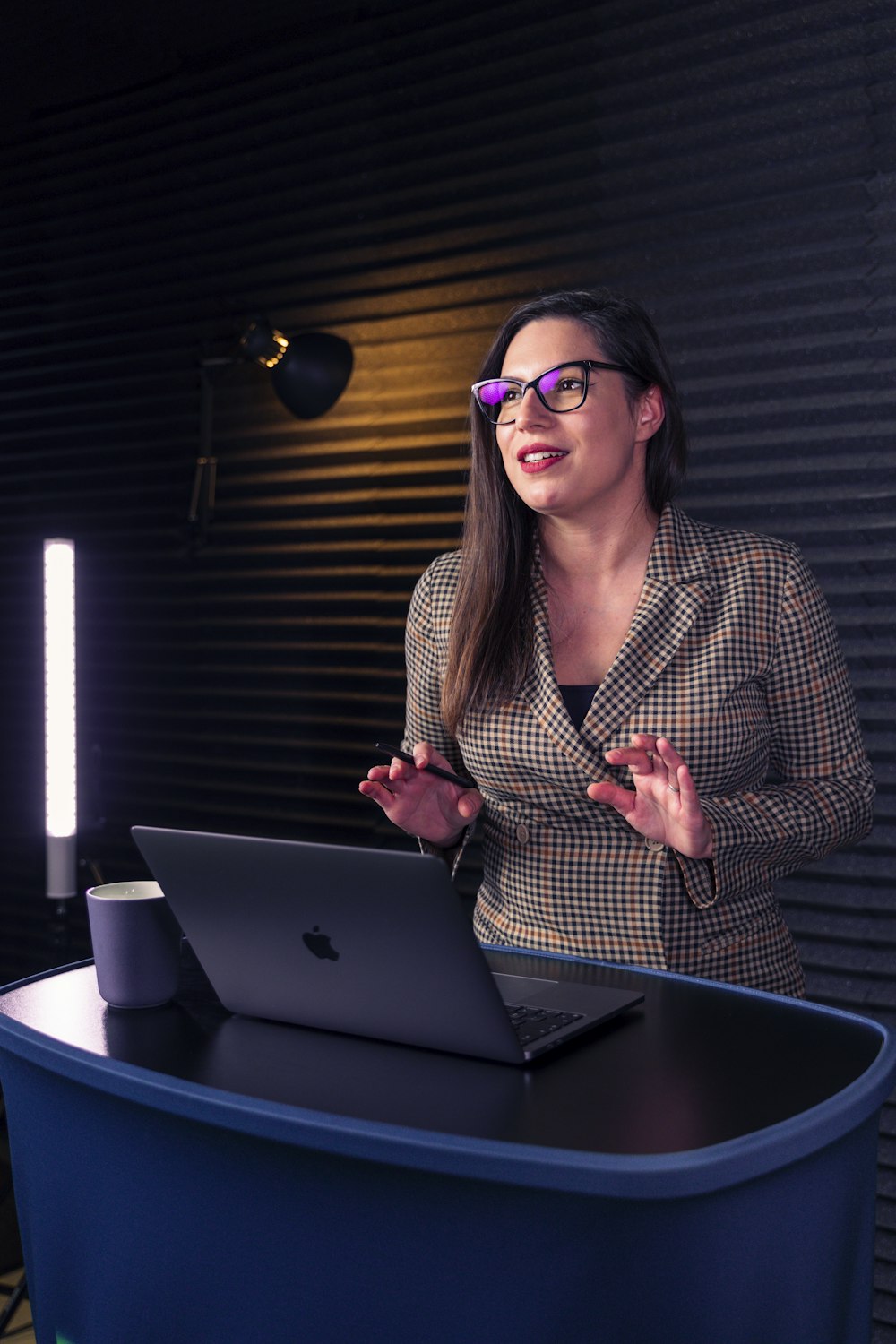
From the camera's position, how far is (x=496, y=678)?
2170 mm

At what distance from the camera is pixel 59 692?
3.51 m

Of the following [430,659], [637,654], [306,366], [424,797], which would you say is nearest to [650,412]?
[637,654]

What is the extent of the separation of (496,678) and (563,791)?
224mm

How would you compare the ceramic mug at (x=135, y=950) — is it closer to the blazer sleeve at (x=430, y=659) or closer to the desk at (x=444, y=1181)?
the desk at (x=444, y=1181)

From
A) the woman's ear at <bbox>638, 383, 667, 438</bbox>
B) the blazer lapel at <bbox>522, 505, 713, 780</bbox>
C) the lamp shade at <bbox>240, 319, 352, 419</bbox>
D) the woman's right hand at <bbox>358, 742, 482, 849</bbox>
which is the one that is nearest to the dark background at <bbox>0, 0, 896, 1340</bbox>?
the lamp shade at <bbox>240, 319, 352, 419</bbox>

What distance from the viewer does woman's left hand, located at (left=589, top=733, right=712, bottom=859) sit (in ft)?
5.43

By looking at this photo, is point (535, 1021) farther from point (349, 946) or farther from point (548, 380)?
point (548, 380)

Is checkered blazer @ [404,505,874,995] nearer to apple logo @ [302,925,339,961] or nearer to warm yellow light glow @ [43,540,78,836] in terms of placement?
apple logo @ [302,925,339,961]

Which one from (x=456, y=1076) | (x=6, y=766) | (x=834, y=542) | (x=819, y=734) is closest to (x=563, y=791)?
(x=819, y=734)

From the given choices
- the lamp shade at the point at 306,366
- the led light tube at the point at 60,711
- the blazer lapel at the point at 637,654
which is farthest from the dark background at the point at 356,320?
the blazer lapel at the point at 637,654

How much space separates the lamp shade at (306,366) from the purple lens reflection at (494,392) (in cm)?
133

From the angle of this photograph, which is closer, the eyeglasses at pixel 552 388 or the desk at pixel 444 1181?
the desk at pixel 444 1181

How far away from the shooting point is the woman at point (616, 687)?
203 centimetres

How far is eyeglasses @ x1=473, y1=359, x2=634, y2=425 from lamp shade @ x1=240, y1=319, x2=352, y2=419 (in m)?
1.35
